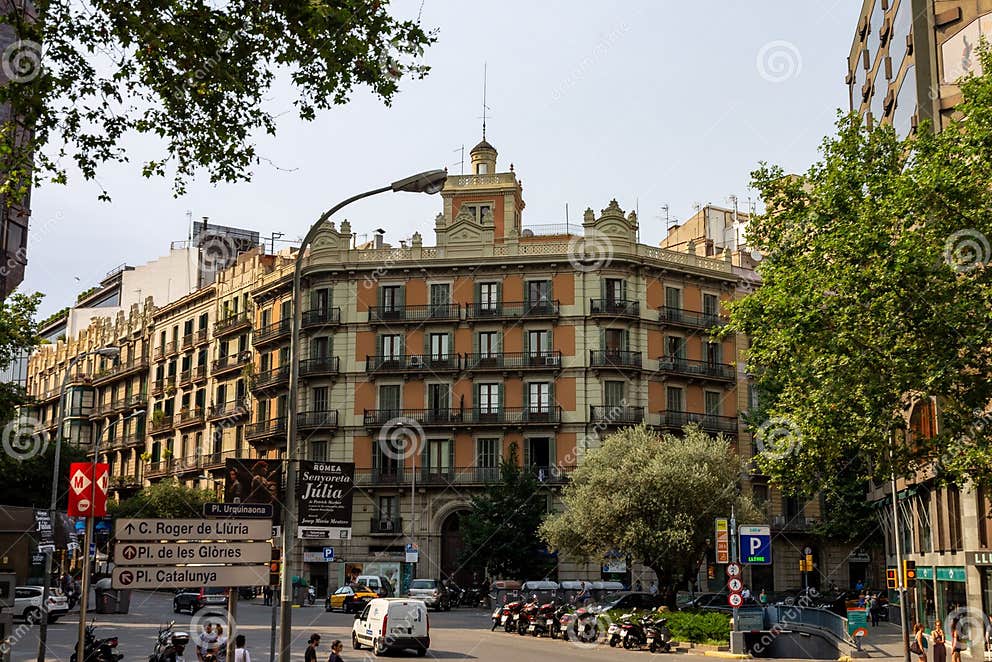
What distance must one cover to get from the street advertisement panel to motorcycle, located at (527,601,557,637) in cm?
2065

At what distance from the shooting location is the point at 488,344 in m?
58.4

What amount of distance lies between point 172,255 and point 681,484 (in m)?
58.5

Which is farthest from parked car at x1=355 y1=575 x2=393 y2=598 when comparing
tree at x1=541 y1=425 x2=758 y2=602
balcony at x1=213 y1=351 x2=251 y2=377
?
balcony at x1=213 y1=351 x2=251 y2=377

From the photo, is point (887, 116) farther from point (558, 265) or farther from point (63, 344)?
point (63, 344)

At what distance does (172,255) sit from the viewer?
86.1m

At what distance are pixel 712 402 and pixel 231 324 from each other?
31922 mm

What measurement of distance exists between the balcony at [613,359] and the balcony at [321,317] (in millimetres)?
15012

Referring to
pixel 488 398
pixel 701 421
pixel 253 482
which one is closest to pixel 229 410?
pixel 488 398

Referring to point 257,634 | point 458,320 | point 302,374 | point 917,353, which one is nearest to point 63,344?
point 302,374

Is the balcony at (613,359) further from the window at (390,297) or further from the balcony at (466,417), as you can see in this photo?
the window at (390,297)

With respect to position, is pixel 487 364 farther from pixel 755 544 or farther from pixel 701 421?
pixel 755 544

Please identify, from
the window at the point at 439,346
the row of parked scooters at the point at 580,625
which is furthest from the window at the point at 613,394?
the row of parked scooters at the point at 580,625

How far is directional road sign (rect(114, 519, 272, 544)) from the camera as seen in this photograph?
12.6 metres

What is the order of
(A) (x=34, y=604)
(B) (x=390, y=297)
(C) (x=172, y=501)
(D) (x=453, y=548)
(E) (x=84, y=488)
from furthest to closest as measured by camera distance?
(C) (x=172, y=501) → (B) (x=390, y=297) → (D) (x=453, y=548) → (A) (x=34, y=604) → (E) (x=84, y=488)
